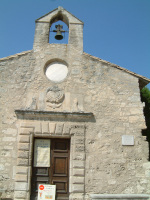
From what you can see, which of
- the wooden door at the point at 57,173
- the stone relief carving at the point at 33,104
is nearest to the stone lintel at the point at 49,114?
the stone relief carving at the point at 33,104

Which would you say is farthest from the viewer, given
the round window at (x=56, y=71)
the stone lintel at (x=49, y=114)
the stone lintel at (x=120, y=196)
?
the round window at (x=56, y=71)

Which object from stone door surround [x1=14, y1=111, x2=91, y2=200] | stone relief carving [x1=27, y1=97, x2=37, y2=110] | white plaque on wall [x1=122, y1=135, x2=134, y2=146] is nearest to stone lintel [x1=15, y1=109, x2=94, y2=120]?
stone door surround [x1=14, y1=111, x2=91, y2=200]

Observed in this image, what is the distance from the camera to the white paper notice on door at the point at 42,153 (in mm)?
5594

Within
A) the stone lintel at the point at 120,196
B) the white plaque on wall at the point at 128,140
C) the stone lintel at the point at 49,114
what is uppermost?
the stone lintel at the point at 49,114

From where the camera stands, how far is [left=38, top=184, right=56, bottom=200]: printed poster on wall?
529 cm

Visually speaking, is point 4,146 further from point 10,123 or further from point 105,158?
point 105,158

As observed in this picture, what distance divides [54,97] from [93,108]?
1.14 metres

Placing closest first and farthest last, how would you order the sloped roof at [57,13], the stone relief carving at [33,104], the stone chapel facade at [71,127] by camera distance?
the stone chapel facade at [71,127], the stone relief carving at [33,104], the sloped roof at [57,13]

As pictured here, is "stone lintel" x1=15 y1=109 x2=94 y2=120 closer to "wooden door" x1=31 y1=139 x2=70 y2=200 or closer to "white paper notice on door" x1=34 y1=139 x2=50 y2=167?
"white paper notice on door" x1=34 y1=139 x2=50 y2=167

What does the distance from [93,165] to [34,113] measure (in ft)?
6.79

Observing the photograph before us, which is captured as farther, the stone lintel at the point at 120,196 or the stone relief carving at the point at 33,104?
the stone relief carving at the point at 33,104

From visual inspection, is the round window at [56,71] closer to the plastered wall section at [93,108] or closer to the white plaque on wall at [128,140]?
the plastered wall section at [93,108]

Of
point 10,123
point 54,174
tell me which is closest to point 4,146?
point 10,123

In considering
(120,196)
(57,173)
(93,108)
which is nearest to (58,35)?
(93,108)
